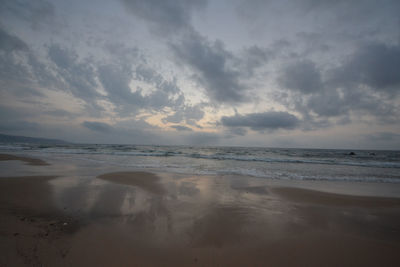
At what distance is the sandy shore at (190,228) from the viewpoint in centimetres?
290

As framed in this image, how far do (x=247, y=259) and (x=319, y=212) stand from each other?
12.4ft

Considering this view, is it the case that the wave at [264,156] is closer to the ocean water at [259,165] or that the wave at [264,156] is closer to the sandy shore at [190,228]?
the ocean water at [259,165]

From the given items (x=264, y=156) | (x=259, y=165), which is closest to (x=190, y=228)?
(x=259, y=165)

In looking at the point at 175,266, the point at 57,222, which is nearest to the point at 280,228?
Result: the point at 175,266

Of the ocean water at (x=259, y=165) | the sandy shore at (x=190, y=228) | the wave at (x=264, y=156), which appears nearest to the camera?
the sandy shore at (x=190, y=228)

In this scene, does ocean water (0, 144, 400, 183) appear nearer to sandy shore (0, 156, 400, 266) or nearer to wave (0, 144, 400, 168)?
wave (0, 144, 400, 168)

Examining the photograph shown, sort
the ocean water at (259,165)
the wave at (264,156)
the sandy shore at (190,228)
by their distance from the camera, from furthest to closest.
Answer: the wave at (264,156), the ocean water at (259,165), the sandy shore at (190,228)

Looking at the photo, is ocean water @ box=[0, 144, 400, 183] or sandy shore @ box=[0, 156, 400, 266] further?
ocean water @ box=[0, 144, 400, 183]

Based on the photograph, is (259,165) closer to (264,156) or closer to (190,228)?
(264,156)

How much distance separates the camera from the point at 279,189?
7.62 m

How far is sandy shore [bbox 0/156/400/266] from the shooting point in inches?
114

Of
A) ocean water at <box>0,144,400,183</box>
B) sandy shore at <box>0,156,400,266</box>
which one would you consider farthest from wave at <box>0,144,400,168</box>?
sandy shore at <box>0,156,400,266</box>

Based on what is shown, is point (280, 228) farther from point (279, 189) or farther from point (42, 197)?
point (42, 197)

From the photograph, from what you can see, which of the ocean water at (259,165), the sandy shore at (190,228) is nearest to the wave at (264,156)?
the ocean water at (259,165)
